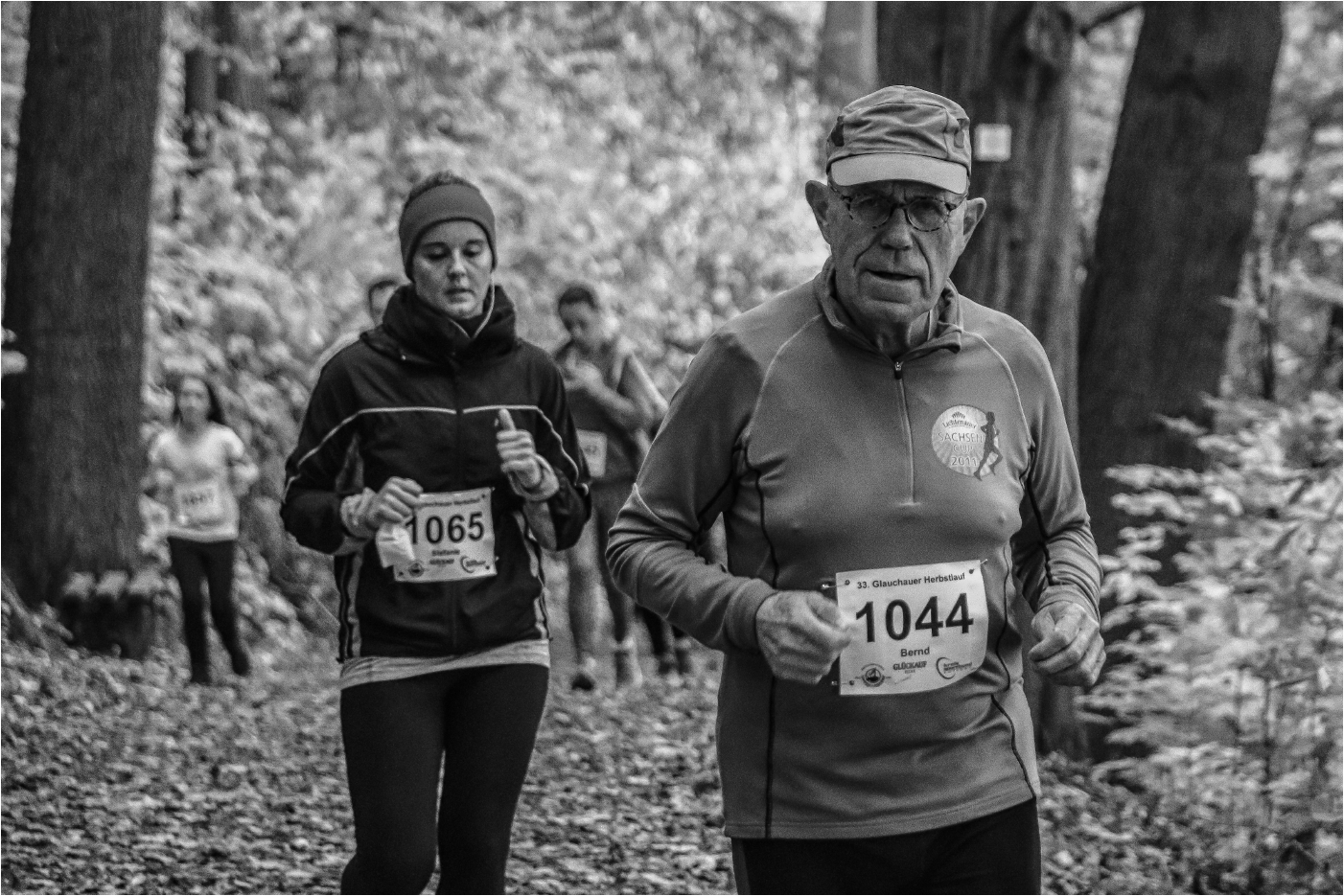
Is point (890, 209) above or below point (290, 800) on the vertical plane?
above

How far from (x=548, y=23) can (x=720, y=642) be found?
20193 millimetres

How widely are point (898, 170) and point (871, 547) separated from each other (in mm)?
664

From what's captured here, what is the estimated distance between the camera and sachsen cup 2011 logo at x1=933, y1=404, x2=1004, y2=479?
317cm

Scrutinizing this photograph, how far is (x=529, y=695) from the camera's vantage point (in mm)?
4762

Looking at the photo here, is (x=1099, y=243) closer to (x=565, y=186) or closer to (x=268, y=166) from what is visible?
(x=268, y=166)

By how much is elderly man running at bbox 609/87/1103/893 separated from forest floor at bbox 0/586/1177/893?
12.2ft

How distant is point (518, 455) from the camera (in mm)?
4785

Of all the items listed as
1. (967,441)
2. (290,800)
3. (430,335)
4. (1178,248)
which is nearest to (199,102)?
(1178,248)

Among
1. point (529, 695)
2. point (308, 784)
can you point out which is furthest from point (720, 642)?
point (308, 784)

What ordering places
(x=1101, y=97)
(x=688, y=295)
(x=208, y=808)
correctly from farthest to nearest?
1. (x=688, y=295)
2. (x=1101, y=97)
3. (x=208, y=808)

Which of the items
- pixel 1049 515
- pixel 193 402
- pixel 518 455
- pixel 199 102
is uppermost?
pixel 199 102

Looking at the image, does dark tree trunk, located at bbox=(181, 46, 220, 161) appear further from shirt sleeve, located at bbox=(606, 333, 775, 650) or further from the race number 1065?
shirt sleeve, located at bbox=(606, 333, 775, 650)

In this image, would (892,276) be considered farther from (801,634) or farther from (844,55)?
(844,55)

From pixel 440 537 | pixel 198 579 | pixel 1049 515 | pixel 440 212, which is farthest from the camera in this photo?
pixel 198 579
